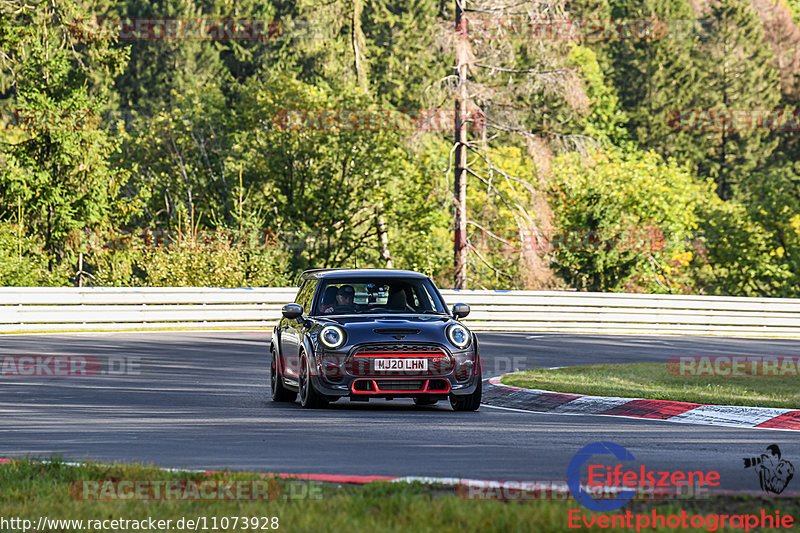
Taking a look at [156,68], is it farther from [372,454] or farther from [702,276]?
[372,454]

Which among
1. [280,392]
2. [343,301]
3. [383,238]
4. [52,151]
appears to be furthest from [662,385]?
[383,238]

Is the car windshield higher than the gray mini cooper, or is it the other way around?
the car windshield

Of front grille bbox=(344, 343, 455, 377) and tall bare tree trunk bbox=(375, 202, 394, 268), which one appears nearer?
front grille bbox=(344, 343, 455, 377)

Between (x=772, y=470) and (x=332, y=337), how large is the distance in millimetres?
5934

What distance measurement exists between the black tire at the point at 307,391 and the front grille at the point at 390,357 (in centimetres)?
54

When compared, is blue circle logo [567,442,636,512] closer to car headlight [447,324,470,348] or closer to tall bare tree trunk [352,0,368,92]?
car headlight [447,324,470,348]

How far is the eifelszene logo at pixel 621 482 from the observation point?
7.12 meters

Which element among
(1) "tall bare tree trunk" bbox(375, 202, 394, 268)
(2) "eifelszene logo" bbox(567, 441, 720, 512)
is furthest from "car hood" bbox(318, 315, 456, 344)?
(1) "tall bare tree trunk" bbox(375, 202, 394, 268)

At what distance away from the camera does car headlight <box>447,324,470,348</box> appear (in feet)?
45.4

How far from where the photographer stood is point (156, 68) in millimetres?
71000

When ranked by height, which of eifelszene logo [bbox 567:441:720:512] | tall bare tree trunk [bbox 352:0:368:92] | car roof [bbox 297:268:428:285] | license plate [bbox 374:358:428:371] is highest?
tall bare tree trunk [bbox 352:0:368:92]

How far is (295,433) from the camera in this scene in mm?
11242

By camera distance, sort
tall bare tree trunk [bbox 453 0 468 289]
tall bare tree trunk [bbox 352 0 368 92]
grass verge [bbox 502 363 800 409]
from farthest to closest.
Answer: tall bare tree trunk [bbox 352 0 368 92]
tall bare tree trunk [bbox 453 0 468 289]
grass verge [bbox 502 363 800 409]

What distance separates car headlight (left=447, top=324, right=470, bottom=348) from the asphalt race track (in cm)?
A: 81
